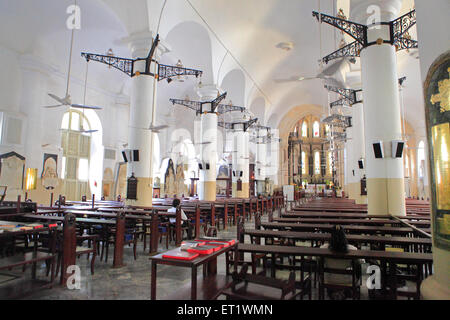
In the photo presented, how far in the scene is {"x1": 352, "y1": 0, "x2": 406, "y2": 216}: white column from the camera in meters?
6.86

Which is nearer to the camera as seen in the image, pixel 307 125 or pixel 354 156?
pixel 354 156

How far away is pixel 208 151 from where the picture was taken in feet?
44.6

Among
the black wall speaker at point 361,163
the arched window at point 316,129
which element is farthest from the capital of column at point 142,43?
the arched window at point 316,129

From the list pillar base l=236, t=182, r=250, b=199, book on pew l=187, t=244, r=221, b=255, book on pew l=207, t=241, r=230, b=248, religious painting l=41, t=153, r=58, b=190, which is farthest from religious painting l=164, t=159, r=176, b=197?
book on pew l=187, t=244, r=221, b=255

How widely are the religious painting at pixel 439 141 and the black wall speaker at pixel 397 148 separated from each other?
5276mm

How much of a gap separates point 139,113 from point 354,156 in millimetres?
9139

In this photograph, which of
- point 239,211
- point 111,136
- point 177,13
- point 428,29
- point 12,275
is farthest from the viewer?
point 111,136

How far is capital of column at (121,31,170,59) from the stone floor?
6459 mm

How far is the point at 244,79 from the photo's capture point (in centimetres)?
1600

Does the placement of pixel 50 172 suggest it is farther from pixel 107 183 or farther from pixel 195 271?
pixel 195 271

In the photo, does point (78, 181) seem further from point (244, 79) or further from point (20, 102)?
point (244, 79)

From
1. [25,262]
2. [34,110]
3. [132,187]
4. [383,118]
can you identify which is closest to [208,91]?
[132,187]

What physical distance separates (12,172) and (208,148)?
749 cm
